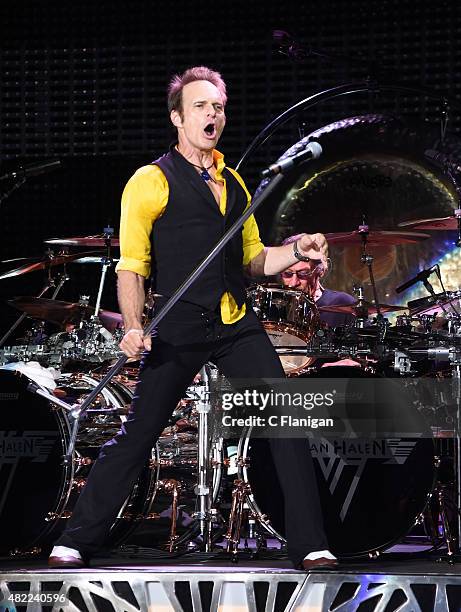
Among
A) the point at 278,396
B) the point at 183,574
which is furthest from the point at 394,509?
the point at 183,574

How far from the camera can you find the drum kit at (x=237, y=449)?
14.0 feet

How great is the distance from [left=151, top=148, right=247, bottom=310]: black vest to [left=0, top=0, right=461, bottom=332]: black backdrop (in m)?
3.07

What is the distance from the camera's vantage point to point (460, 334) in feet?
14.7

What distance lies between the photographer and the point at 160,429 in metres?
3.71

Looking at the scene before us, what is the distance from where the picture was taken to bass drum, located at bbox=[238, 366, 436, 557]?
13.7 feet

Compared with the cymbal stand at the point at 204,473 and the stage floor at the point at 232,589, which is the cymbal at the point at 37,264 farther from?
the stage floor at the point at 232,589

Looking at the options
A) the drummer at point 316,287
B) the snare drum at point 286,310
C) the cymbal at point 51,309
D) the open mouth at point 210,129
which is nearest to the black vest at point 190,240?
the open mouth at point 210,129

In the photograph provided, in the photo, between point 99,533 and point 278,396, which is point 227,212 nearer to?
point 278,396

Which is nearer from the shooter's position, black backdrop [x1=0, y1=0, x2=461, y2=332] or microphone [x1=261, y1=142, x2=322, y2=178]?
microphone [x1=261, y1=142, x2=322, y2=178]

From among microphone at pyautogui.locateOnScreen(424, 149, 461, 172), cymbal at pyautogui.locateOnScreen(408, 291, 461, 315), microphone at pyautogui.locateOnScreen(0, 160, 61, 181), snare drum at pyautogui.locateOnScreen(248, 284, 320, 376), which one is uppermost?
microphone at pyautogui.locateOnScreen(424, 149, 461, 172)

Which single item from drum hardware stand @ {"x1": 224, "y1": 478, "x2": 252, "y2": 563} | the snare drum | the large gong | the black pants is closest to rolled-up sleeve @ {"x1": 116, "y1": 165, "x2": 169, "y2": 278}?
the black pants

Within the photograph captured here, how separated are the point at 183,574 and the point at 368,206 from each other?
3.42 m

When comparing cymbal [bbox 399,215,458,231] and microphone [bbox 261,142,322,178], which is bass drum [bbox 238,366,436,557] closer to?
cymbal [bbox 399,215,458,231]

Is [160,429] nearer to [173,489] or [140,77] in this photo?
[173,489]
